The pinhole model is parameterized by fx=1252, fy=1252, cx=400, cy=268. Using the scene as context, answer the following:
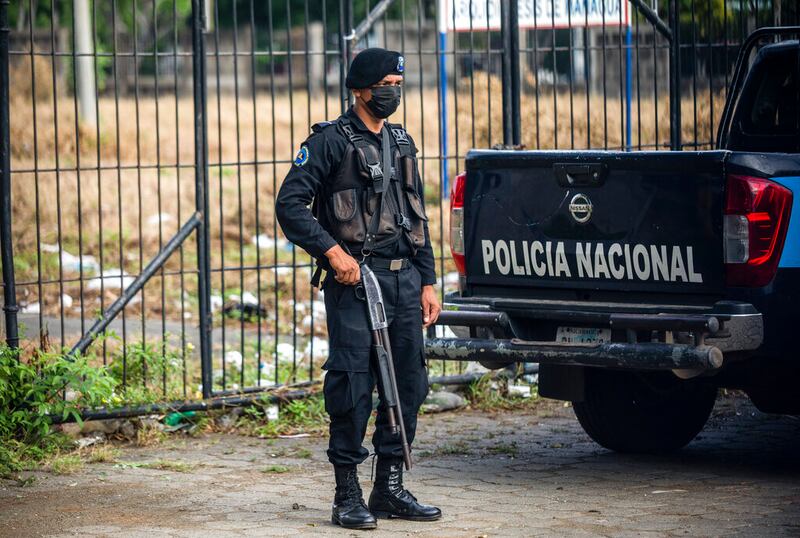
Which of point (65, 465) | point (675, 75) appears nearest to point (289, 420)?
point (65, 465)

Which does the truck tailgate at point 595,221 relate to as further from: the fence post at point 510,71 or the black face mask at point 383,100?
the fence post at point 510,71

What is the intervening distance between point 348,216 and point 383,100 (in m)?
0.49

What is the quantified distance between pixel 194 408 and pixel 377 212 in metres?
2.55

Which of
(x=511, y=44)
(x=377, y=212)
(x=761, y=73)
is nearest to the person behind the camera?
(x=377, y=212)

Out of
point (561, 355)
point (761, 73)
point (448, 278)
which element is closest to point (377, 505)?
point (561, 355)

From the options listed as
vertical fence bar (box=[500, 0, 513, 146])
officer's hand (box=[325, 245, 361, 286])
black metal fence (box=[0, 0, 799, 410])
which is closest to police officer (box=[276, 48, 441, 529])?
officer's hand (box=[325, 245, 361, 286])

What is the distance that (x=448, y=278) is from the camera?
11.2m

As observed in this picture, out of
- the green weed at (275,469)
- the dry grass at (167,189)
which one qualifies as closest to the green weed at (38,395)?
the green weed at (275,469)

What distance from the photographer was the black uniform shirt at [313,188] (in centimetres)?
491

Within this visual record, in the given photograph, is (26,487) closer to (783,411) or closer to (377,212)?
(377,212)

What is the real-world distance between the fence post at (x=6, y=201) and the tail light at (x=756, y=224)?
3730 millimetres

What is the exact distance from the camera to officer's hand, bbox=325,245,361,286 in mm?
4883

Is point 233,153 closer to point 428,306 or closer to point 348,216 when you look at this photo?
point 428,306

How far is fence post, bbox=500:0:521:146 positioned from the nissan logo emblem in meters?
2.31
